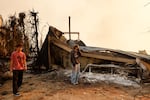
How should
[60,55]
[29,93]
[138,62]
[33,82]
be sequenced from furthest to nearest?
[60,55] < [138,62] < [33,82] < [29,93]

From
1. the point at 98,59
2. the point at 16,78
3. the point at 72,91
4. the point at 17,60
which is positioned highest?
the point at 17,60

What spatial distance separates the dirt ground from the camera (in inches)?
445

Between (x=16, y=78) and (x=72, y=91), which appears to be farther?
(x=72, y=91)

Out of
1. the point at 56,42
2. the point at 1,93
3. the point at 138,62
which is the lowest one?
the point at 1,93

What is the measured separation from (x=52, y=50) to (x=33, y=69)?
195 centimetres

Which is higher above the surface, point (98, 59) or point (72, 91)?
point (98, 59)

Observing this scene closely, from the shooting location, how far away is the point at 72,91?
40.4 ft

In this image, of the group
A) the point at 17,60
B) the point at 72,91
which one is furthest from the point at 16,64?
the point at 72,91

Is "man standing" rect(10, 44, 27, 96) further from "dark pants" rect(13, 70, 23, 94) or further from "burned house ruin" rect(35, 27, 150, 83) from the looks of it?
"burned house ruin" rect(35, 27, 150, 83)

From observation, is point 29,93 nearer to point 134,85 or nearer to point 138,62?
point 134,85

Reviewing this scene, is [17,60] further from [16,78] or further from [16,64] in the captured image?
[16,78]

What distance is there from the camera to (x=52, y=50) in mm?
19797

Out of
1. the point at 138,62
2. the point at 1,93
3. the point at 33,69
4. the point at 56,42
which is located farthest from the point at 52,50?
the point at 1,93

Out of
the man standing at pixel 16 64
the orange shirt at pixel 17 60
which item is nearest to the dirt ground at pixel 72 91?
the man standing at pixel 16 64
